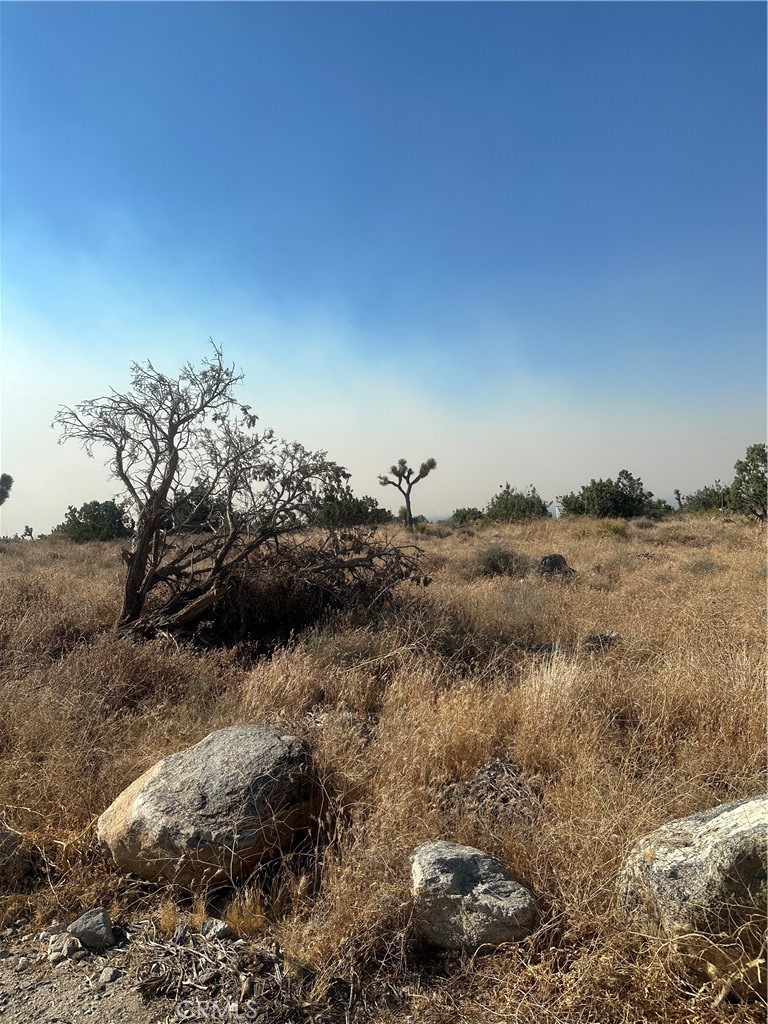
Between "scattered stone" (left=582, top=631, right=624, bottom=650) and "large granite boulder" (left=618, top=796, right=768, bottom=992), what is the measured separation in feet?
12.6

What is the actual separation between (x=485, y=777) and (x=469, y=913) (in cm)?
124

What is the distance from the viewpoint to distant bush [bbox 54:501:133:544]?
68.7 ft

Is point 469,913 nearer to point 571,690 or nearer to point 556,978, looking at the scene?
point 556,978

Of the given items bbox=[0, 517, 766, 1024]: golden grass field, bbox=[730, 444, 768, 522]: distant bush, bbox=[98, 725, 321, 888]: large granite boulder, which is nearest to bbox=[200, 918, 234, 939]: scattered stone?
bbox=[0, 517, 766, 1024]: golden grass field

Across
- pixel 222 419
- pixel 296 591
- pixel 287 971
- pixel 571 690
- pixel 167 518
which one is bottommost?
pixel 287 971

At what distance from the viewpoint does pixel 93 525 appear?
21.3 metres

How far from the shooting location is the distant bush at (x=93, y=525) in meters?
20.9

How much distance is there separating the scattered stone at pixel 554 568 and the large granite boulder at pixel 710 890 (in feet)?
31.2

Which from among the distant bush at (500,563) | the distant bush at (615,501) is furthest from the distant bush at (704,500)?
the distant bush at (500,563)

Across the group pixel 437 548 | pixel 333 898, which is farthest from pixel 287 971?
pixel 437 548

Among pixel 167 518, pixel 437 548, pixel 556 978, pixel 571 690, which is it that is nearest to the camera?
pixel 556 978

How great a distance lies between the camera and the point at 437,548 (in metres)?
17.7

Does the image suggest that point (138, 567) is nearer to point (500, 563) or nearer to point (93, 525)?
point (500, 563)

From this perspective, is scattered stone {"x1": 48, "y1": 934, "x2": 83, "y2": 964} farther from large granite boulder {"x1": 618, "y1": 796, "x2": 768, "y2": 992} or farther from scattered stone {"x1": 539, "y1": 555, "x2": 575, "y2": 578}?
scattered stone {"x1": 539, "y1": 555, "x2": 575, "y2": 578}
